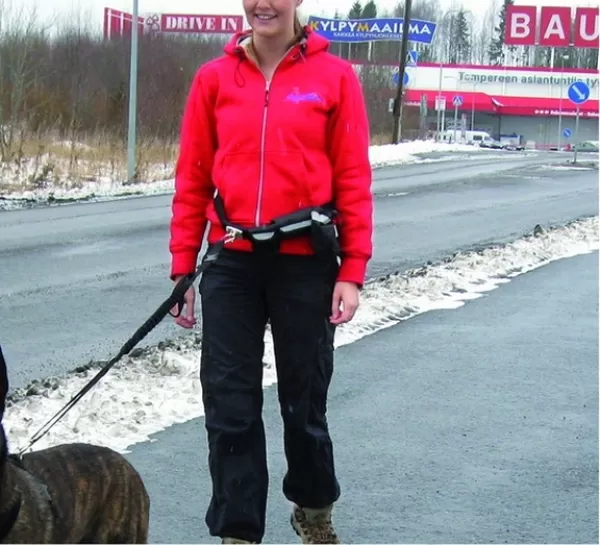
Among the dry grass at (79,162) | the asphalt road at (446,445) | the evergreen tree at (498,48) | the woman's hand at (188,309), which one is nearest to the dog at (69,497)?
the woman's hand at (188,309)

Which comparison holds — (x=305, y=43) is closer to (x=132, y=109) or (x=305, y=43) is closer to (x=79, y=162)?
(x=132, y=109)

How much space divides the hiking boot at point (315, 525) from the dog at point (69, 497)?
82 cm

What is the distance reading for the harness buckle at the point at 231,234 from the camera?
398cm

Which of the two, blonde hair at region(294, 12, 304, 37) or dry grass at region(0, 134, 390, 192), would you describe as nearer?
blonde hair at region(294, 12, 304, 37)

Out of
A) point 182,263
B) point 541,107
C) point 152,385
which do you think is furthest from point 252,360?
point 541,107

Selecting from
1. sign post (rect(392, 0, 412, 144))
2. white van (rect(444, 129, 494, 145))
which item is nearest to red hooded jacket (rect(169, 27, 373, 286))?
sign post (rect(392, 0, 412, 144))

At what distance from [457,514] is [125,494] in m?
1.92

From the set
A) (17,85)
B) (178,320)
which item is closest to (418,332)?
(178,320)

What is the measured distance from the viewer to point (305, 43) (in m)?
4.07

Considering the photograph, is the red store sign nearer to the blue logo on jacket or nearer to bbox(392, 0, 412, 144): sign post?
bbox(392, 0, 412, 144): sign post

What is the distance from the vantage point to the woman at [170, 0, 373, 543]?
3973mm

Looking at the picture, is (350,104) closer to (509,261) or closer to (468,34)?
(509,261)

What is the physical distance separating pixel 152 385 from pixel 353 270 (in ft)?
10.2

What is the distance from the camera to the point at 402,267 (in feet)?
42.5
